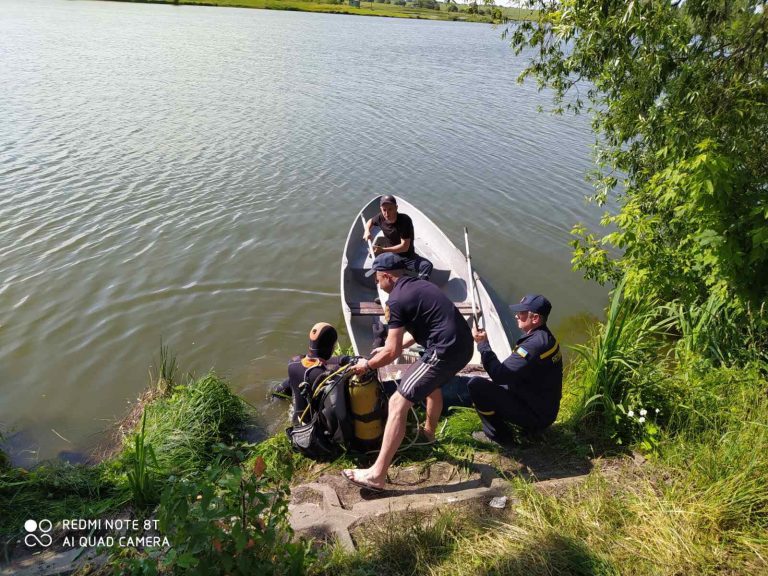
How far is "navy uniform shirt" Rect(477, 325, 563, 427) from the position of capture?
14.3 feet

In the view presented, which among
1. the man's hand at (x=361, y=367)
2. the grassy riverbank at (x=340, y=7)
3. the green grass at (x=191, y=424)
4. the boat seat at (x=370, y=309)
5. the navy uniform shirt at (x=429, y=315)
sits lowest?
the green grass at (x=191, y=424)

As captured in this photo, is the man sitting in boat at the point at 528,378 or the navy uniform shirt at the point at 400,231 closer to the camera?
the man sitting in boat at the point at 528,378

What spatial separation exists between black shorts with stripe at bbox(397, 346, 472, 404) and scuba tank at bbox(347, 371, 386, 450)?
1.23 feet

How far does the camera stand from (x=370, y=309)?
7.31 m

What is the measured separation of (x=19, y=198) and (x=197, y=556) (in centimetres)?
1129

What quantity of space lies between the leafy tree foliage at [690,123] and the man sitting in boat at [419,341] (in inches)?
109

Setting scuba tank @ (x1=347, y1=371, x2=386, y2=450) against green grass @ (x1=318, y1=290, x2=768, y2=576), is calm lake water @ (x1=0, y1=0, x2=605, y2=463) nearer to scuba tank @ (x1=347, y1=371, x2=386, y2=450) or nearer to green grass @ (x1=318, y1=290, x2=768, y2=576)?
scuba tank @ (x1=347, y1=371, x2=386, y2=450)

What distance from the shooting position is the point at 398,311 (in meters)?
4.11

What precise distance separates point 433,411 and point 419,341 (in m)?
0.91

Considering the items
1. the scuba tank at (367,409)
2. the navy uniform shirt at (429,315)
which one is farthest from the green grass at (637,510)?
the navy uniform shirt at (429,315)

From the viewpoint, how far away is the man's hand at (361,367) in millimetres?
4391

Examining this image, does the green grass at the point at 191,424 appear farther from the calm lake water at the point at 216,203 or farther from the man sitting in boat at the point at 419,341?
the man sitting in boat at the point at 419,341

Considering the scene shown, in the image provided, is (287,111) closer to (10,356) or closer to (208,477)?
(10,356)

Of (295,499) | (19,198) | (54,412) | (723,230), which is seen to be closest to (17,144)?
(19,198)
